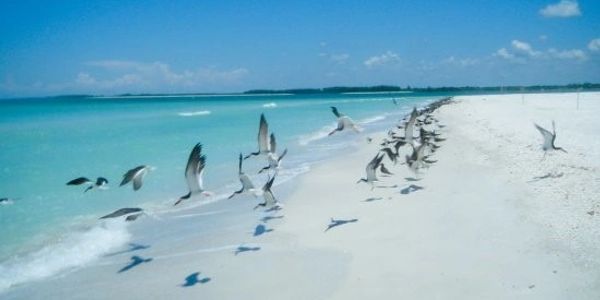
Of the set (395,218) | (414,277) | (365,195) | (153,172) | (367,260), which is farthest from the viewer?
(153,172)

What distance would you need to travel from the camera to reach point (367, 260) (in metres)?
6.25

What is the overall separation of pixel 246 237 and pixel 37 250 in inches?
136

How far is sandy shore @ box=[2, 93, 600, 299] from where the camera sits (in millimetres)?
5344

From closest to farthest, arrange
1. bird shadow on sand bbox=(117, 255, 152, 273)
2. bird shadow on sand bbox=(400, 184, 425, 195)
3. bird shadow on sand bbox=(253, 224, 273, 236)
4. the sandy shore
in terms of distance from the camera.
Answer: the sandy shore < bird shadow on sand bbox=(117, 255, 152, 273) < bird shadow on sand bbox=(253, 224, 273, 236) < bird shadow on sand bbox=(400, 184, 425, 195)

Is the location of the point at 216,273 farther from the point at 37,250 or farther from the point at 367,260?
the point at 37,250

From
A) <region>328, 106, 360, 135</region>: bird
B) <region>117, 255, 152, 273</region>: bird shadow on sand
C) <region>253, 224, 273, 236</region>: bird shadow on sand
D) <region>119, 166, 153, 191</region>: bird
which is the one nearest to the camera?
<region>117, 255, 152, 273</region>: bird shadow on sand

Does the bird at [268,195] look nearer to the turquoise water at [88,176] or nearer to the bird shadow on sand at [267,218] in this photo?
the bird shadow on sand at [267,218]

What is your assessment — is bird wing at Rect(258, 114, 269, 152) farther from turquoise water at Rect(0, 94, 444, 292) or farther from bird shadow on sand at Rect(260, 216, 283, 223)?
turquoise water at Rect(0, 94, 444, 292)

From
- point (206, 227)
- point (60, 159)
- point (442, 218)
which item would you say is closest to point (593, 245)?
point (442, 218)

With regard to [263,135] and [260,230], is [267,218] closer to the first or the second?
[260,230]

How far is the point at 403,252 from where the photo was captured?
6.39m

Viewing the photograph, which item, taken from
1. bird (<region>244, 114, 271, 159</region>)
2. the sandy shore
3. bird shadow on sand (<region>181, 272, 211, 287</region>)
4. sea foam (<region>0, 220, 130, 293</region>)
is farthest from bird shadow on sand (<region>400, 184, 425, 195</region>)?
sea foam (<region>0, 220, 130, 293</region>)

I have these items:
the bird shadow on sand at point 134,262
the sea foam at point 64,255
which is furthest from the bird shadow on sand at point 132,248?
the bird shadow on sand at point 134,262

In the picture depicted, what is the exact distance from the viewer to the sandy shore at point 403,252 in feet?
17.5
